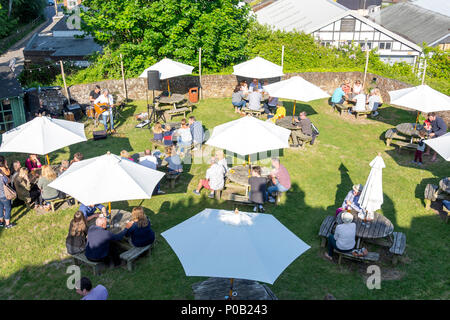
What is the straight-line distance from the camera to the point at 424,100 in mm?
13648

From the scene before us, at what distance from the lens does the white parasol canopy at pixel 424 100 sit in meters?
13.5

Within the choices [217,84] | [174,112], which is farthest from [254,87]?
[174,112]

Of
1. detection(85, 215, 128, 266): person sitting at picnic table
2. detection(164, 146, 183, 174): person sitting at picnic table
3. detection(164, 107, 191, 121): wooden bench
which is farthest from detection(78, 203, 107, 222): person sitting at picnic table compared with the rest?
detection(164, 107, 191, 121): wooden bench

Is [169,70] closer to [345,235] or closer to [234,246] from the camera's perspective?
[345,235]

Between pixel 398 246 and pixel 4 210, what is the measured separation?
9784mm

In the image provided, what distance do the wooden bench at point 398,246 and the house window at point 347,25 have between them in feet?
148

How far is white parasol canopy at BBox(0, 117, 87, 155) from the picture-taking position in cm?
1062

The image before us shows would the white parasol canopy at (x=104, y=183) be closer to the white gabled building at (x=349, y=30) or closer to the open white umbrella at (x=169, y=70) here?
the open white umbrella at (x=169, y=70)

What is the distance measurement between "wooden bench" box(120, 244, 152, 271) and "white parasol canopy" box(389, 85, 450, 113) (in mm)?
10277

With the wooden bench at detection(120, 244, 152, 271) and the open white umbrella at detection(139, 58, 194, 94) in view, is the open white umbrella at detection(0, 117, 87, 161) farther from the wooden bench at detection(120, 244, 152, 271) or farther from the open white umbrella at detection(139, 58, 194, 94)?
the open white umbrella at detection(139, 58, 194, 94)

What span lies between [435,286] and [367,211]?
6.93 feet

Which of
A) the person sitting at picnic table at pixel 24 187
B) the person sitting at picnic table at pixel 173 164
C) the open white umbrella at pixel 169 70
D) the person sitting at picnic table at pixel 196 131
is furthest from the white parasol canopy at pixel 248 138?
the open white umbrella at pixel 169 70
